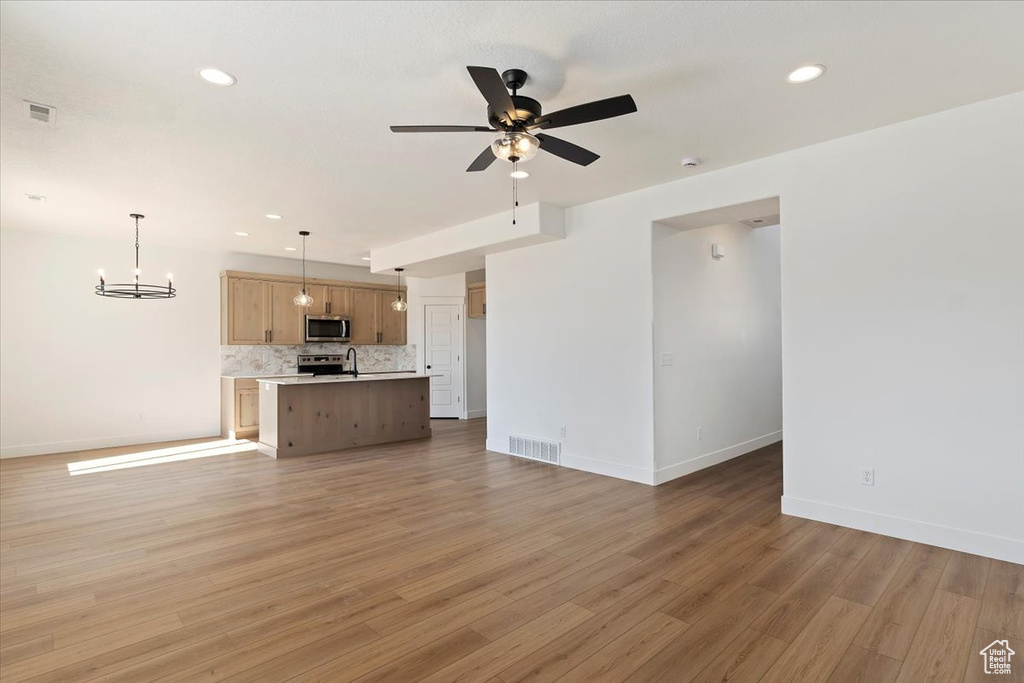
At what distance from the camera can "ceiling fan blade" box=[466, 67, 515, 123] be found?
2.20m

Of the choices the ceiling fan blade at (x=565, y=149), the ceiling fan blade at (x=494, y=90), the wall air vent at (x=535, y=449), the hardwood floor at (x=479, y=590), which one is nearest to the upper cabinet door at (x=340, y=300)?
the wall air vent at (x=535, y=449)

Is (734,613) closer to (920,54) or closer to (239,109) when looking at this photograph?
(920,54)

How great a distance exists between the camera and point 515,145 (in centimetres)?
271

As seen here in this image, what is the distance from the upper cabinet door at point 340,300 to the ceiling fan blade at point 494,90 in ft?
22.7

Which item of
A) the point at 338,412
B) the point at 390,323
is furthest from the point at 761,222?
the point at 390,323

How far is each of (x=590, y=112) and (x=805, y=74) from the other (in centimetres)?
131

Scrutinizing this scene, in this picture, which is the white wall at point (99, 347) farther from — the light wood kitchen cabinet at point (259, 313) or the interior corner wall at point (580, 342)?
the interior corner wall at point (580, 342)

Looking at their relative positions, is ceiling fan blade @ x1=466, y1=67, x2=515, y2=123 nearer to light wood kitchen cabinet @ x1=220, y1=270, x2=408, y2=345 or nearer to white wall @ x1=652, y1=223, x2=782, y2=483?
white wall @ x1=652, y1=223, x2=782, y2=483

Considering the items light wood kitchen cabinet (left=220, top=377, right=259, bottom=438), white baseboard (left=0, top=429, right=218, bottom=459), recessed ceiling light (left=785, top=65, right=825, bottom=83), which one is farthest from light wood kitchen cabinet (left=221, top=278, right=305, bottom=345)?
recessed ceiling light (left=785, top=65, right=825, bottom=83)

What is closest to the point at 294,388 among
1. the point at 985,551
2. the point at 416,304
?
the point at 416,304

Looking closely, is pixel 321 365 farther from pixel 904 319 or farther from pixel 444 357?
pixel 904 319

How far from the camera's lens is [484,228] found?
19.2 ft

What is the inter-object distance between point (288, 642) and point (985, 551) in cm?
396

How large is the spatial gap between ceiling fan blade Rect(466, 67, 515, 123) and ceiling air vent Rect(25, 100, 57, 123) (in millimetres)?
2728
